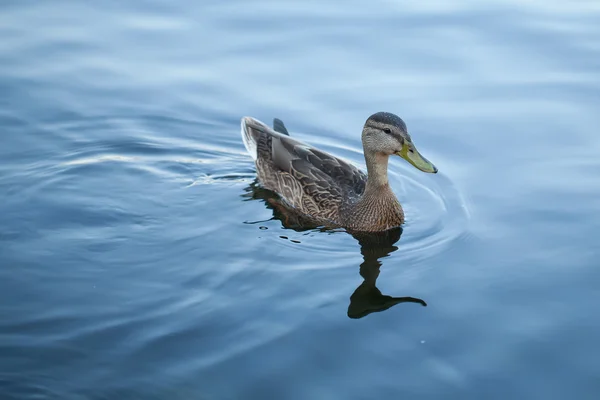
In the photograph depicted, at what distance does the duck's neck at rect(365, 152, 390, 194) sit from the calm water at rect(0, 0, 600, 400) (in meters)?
0.51

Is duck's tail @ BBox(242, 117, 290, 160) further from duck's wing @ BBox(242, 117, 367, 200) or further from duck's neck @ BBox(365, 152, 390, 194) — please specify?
duck's neck @ BBox(365, 152, 390, 194)

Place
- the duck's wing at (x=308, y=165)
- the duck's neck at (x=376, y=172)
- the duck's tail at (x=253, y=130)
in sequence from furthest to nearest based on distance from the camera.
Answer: the duck's tail at (x=253, y=130)
the duck's wing at (x=308, y=165)
the duck's neck at (x=376, y=172)

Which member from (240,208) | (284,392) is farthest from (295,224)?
(284,392)

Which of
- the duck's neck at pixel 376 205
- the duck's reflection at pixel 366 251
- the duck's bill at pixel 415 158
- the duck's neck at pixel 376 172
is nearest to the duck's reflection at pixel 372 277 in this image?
the duck's reflection at pixel 366 251

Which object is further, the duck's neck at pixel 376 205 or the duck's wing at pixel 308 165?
the duck's wing at pixel 308 165

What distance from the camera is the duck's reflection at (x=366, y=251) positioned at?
26.8ft

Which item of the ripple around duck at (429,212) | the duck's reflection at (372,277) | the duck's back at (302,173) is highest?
the duck's back at (302,173)

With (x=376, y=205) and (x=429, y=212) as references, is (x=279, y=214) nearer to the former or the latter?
(x=376, y=205)

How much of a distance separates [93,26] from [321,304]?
24.7 feet

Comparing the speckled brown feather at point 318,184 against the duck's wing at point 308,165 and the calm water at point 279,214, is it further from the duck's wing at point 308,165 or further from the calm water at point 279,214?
the calm water at point 279,214

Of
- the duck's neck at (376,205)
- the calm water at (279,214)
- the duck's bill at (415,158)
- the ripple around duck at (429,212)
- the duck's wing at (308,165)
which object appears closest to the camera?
the calm water at (279,214)

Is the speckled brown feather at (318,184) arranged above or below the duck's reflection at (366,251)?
above

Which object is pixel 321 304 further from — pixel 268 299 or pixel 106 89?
pixel 106 89

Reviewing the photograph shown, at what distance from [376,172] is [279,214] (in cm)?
113
